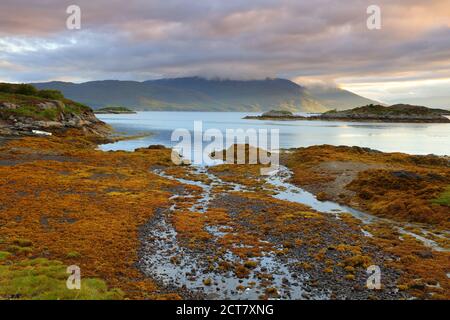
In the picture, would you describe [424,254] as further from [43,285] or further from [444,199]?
[43,285]

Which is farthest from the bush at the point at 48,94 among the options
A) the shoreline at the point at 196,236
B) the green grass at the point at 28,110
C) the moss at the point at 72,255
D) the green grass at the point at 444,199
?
the green grass at the point at 444,199

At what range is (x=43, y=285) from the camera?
18219 millimetres

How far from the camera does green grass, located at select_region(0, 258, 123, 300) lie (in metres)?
17.3

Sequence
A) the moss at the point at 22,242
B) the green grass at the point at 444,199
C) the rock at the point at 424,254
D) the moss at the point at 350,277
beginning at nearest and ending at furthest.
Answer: the moss at the point at 350,277, the moss at the point at 22,242, the rock at the point at 424,254, the green grass at the point at 444,199

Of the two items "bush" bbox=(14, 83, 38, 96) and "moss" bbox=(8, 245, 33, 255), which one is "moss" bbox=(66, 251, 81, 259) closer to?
"moss" bbox=(8, 245, 33, 255)

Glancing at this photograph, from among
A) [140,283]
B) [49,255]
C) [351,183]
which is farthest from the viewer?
[351,183]

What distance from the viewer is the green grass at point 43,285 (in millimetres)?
17266

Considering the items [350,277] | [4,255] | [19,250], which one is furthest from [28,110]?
[350,277]

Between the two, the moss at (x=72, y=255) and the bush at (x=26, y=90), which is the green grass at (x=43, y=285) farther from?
the bush at (x=26, y=90)

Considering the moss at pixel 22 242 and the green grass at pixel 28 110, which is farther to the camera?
the green grass at pixel 28 110

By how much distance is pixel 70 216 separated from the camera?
104ft
